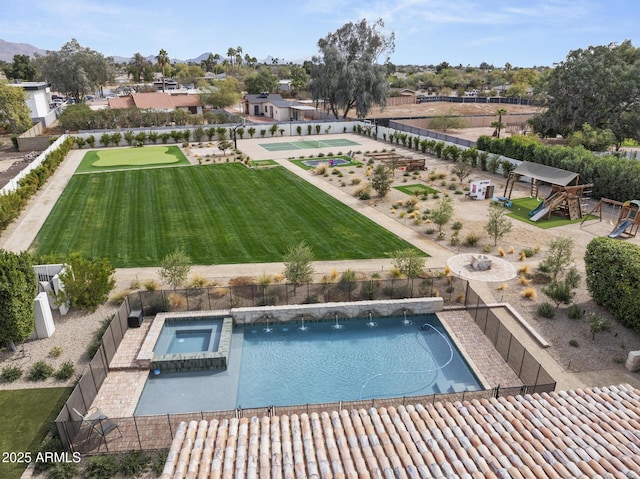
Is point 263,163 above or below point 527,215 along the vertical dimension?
above

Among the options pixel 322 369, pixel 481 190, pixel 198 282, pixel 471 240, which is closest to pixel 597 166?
pixel 481 190

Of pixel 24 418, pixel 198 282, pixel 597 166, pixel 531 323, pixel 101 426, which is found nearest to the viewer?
pixel 101 426

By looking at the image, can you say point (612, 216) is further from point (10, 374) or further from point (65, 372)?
point (10, 374)

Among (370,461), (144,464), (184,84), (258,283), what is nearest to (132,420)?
(144,464)

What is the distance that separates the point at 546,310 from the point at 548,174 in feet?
62.6

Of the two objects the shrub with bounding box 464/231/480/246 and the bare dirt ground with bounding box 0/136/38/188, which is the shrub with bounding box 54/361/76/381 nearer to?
the shrub with bounding box 464/231/480/246

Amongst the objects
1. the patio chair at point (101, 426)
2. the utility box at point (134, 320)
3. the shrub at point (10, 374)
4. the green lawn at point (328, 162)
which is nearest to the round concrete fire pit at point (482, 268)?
the utility box at point (134, 320)

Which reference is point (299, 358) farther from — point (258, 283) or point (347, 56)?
point (347, 56)

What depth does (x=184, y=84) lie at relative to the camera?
161 meters

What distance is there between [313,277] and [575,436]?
594 inches

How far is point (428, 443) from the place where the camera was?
956 cm

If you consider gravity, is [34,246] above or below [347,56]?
below

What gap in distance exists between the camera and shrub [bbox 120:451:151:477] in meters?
12.4

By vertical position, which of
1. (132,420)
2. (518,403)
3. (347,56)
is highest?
(347,56)
